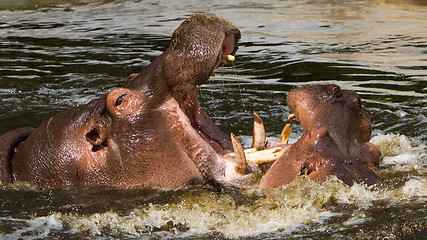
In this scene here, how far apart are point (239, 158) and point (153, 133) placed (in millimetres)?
616

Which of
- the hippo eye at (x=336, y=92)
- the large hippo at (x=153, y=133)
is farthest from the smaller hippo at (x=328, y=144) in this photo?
the large hippo at (x=153, y=133)

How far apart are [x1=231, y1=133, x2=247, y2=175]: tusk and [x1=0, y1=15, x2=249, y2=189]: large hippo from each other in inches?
2.5

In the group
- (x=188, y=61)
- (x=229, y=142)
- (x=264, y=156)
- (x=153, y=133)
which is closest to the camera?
(x=188, y=61)

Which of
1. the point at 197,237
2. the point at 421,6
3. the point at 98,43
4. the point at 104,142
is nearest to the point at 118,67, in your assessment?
the point at 98,43

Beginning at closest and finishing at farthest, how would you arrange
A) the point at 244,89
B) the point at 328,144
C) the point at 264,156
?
the point at 328,144 < the point at 264,156 < the point at 244,89

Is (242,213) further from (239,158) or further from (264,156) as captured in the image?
(264,156)

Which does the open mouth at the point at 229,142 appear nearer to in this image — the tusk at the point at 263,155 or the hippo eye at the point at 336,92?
the tusk at the point at 263,155

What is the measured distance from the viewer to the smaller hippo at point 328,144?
176 inches

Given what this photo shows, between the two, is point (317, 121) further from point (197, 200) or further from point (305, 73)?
point (305, 73)

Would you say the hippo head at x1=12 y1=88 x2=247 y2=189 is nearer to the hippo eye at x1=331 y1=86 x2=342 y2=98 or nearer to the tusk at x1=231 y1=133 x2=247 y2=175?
the tusk at x1=231 y1=133 x2=247 y2=175

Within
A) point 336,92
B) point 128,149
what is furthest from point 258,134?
point 128,149

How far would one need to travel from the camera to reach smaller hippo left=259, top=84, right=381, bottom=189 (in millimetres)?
4473

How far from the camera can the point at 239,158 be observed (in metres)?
4.75

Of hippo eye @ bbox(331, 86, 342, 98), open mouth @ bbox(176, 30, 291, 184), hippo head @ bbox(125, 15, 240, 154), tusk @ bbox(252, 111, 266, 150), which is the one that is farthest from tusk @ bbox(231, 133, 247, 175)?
hippo eye @ bbox(331, 86, 342, 98)
